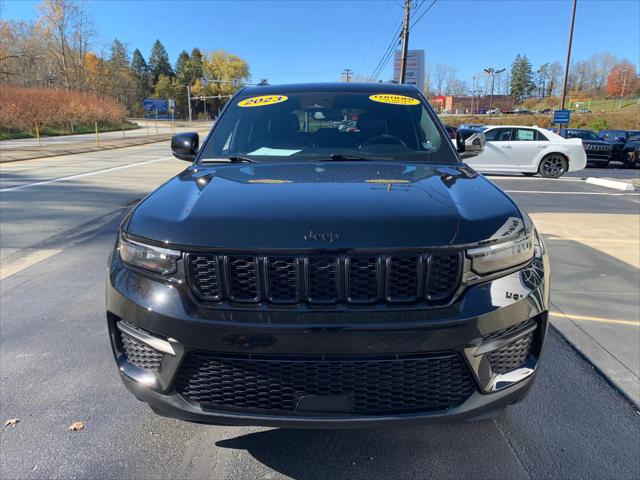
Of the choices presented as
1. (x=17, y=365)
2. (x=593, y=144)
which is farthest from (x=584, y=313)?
(x=593, y=144)

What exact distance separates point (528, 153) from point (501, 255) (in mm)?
14607

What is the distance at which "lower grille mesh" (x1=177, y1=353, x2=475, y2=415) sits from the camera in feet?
5.83

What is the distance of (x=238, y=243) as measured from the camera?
177cm

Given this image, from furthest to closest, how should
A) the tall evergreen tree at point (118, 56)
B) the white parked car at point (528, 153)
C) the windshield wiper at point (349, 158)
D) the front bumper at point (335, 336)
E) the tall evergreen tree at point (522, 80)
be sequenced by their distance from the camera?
the tall evergreen tree at point (522, 80), the tall evergreen tree at point (118, 56), the white parked car at point (528, 153), the windshield wiper at point (349, 158), the front bumper at point (335, 336)

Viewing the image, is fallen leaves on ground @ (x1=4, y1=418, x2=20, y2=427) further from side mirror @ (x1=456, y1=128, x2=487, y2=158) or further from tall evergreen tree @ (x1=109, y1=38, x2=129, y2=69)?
tall evergreen tree @ (x1=109, y1=38, x2=129, y2=69)

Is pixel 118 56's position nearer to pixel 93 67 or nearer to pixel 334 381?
pixel 93 67

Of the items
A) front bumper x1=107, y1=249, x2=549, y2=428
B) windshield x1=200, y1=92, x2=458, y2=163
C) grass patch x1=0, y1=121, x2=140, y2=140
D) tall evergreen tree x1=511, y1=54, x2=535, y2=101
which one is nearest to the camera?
front bumper x1=107, y1=249, x2=549, y2=428

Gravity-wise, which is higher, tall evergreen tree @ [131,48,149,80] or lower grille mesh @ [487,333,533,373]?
tall evergreen tree @ [131,48,149,80]

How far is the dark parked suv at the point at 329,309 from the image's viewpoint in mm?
1742

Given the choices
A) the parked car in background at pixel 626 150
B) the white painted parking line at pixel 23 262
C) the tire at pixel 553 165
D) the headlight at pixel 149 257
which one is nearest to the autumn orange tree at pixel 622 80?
the parked car in background at pixel 626 150

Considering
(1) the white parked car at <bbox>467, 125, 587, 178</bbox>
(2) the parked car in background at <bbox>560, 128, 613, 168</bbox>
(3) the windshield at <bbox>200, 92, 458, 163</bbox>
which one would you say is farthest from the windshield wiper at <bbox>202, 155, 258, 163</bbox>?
(2) the parked car in background at <bbox>560, 128, 613, 168</bbox>

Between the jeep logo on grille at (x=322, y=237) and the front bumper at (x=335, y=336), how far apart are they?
0.89ft

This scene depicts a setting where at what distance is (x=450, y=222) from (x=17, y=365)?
118 inches

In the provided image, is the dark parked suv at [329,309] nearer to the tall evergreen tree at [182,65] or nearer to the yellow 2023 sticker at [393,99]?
the yellow 2023 sticker at [393,99]
